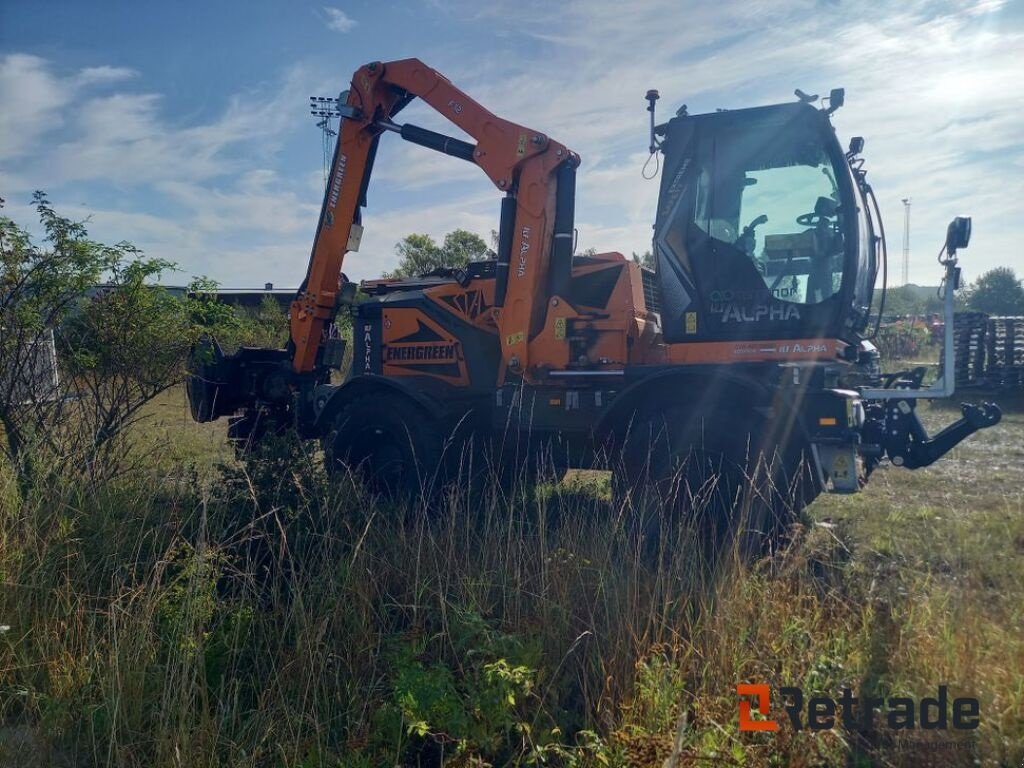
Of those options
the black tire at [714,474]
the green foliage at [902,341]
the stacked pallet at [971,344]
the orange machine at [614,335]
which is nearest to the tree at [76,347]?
the orange machine at [614,335]

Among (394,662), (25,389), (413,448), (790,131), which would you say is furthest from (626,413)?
(25,389)

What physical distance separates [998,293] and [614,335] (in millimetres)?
39435

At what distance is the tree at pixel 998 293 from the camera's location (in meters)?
37.4

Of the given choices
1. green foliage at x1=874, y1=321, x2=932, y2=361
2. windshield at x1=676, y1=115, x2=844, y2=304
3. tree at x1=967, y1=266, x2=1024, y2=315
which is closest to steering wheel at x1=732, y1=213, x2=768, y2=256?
windshield at x1=676, y1=115, x2=844, y2=304

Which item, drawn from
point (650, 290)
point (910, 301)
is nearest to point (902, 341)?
point (650, 290)

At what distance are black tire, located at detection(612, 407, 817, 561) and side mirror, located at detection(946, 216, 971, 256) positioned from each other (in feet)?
5.41

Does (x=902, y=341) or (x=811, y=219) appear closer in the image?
(x=811, y=219)

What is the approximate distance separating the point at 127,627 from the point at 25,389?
9.56 feet

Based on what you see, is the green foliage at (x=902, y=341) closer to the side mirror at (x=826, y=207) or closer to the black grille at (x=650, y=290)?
the black grille at (x=650, y=290)

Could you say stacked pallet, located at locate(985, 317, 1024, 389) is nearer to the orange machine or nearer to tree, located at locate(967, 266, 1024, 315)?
the orange machine

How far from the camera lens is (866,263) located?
612 centimetres

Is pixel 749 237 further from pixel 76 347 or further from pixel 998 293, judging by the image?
pixel 998 293

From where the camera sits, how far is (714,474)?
216 inches

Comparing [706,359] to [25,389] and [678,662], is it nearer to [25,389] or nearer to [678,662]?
[678,662]
